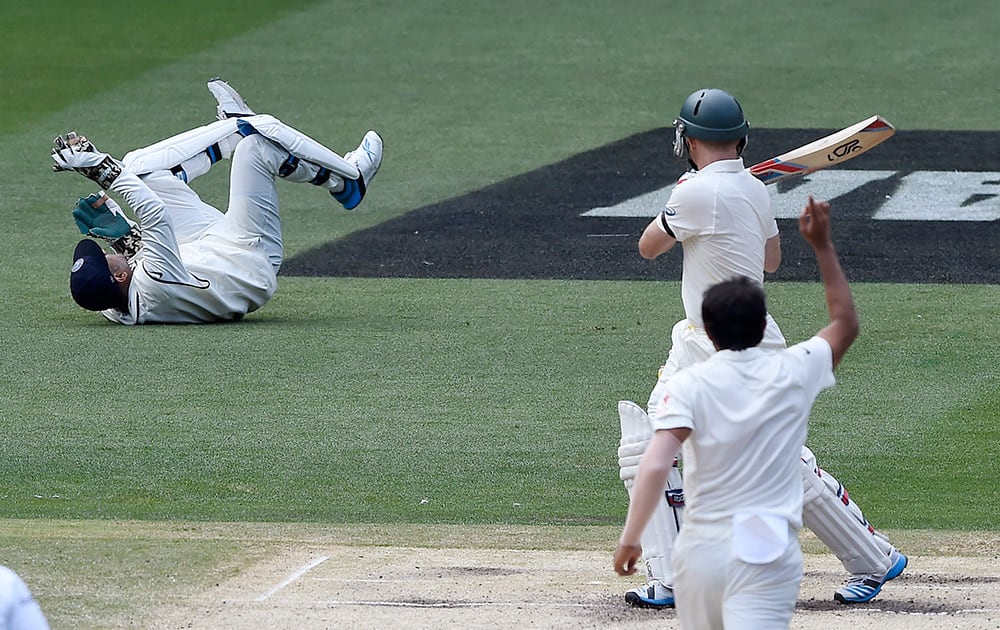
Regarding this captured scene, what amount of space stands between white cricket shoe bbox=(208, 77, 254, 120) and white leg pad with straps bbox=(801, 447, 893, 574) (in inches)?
261

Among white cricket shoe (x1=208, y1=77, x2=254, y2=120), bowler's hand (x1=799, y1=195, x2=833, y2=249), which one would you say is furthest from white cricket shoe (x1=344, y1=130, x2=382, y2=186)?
bowler's hand (x1=799, y1=195, x2=833, y2=249)

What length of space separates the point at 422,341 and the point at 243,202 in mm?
1599

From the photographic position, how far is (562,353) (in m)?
11.0

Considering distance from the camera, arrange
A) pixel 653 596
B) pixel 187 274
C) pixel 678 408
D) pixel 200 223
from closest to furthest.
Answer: pixel 678 408, pixel 653 596, pixel 187 274, pixel 200 223

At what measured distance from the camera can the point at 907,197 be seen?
16.4m

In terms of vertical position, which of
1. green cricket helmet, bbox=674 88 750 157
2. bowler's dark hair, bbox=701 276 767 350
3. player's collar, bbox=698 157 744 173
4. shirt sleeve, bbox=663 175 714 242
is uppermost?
green cricket helmet, bbox=674 88 750 157

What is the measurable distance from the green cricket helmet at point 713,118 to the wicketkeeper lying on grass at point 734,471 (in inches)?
65.7

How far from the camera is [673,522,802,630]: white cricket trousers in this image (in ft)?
14.2

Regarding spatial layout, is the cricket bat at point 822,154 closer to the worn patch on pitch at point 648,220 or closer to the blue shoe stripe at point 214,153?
the blue shoe stripe at point 214,153

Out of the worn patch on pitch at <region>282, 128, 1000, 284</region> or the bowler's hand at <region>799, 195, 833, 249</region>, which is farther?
the worn patch on pitch at <region>282, 128, 1000, 284</region>

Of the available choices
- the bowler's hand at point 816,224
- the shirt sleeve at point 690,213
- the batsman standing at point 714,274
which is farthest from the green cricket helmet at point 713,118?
the bowler's hand at point 816,224

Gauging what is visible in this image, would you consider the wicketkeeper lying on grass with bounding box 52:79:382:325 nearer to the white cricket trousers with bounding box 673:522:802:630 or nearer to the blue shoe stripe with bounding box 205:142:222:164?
the blue shoe stripe with bounding box 205:142:222:164

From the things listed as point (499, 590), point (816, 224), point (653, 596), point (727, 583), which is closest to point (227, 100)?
point (499, 590)

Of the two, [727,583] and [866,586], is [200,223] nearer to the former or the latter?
[866,586]
